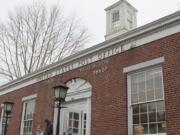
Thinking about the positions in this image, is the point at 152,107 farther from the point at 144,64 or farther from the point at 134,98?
the point at 144,64

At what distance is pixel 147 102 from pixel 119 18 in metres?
7.14

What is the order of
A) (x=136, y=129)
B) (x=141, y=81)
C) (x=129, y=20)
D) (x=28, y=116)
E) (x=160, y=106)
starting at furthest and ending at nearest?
(x=129, y=20) < (x=28, y=116) < (x=141, y=81) < (x=136, y=129) < (x=160, y=106)

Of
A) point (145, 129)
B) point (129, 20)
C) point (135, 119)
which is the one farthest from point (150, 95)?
point (129, 20)

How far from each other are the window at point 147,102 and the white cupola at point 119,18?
5.48m

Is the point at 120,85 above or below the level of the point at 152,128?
above

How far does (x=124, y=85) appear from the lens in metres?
10.7

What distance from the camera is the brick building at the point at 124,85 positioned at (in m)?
9.53

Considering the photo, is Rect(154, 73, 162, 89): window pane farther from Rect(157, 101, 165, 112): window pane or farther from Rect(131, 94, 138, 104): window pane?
Rect(131, 94, 138, 104): window pane

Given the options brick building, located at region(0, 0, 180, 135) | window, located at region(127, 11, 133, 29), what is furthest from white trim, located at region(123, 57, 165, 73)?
window, located at region(127, 11, 133, 29)

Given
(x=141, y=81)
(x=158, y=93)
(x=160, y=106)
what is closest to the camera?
(x=160, y=106)

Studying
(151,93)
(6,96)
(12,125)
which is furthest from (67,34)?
(151,93)

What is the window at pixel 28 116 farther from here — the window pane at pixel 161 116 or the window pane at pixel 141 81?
the window pane at pixel 161 116

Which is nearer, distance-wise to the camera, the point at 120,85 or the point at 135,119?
the point at 135,119

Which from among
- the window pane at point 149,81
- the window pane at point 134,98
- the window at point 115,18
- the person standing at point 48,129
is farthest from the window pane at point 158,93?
the window at point 115,18
